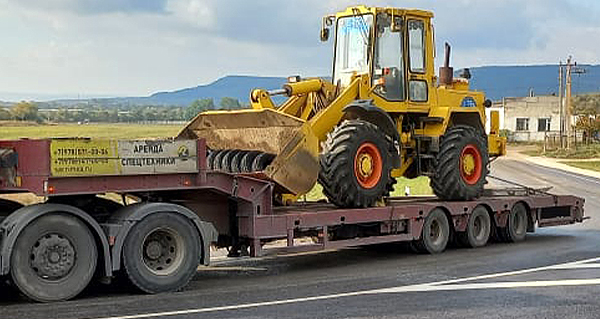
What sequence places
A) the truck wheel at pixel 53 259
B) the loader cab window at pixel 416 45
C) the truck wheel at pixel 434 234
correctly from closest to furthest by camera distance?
1. the truck wheel at pixel 53 259
2. the truck wheel at pixel 434 234
3. the loader cab window at pixel 416 45

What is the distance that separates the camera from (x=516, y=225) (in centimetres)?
1561

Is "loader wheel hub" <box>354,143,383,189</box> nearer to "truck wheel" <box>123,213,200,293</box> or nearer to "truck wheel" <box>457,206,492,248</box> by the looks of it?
"truck wheel" <box>457,206,492,248</box>

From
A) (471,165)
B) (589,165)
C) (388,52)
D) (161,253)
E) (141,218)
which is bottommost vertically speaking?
(589,165)

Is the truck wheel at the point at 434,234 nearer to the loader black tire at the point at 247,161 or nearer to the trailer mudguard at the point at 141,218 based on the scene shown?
the loader black tire at the point at 247,161

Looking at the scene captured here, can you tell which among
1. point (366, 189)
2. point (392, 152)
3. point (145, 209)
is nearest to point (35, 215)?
point (145, 209)

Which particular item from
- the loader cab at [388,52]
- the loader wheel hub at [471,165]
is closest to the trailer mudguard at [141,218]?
the loader cab at [388,52]

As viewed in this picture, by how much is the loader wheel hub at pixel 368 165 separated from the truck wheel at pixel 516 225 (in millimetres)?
3638

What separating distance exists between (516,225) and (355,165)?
14.9 feet

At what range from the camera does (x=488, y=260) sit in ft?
42.1

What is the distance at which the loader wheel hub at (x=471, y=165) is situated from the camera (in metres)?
14.6

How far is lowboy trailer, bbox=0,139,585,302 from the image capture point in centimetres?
915

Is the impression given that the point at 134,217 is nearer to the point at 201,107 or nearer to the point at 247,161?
the point at 247,161

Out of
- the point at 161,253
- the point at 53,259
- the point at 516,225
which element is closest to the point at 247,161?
the point at 161,253

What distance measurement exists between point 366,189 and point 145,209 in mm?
3945
